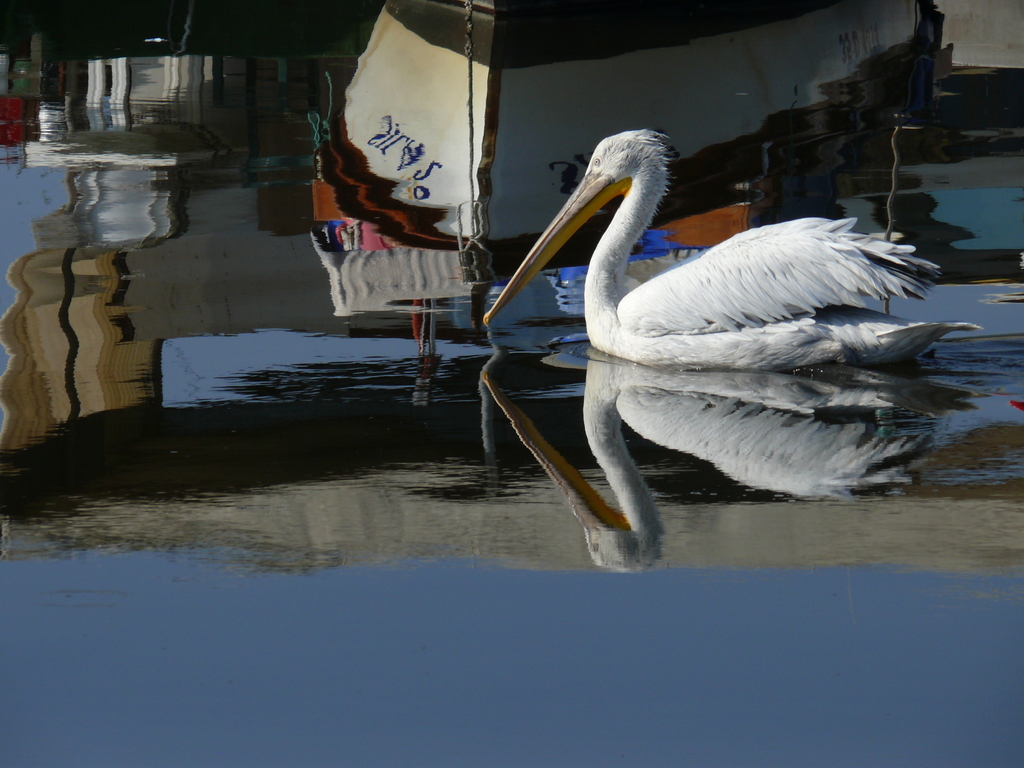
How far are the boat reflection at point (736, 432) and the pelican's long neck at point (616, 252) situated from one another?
0.56 feet

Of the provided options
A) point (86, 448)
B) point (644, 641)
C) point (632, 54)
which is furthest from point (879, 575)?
point (632, 54)

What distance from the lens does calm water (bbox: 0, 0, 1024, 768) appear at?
107 inches

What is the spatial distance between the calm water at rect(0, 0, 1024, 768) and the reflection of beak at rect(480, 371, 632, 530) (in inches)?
0.5

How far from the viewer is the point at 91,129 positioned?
9.53 metres

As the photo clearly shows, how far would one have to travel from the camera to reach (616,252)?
204 inches

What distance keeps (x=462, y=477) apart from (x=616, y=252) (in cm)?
161

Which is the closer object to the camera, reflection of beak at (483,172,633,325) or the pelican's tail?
the pelican's tail

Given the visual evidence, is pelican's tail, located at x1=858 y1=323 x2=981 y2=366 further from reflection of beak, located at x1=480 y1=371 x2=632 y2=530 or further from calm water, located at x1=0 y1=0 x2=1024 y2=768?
reflection of beak, located at x1=480 y1=371 x2=632 y2=530

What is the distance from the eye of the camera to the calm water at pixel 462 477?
8.90 feet

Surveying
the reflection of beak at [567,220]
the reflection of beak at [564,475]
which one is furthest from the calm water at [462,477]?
the reflection of beak at [567,220]

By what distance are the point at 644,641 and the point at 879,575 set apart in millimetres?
659

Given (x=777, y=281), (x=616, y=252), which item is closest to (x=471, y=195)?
(x=616, y=252)

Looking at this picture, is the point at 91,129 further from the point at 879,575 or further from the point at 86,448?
the point at 879,575

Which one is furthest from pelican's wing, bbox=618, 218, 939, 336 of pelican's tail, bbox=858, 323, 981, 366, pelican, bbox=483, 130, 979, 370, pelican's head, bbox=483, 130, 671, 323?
pelican's head, bbox=483, 130, 671, 323
